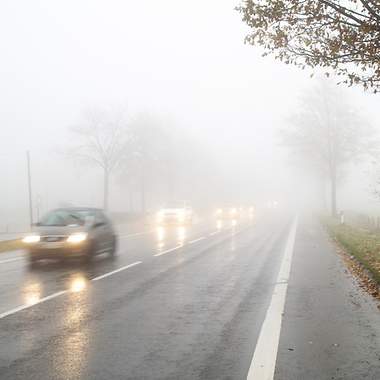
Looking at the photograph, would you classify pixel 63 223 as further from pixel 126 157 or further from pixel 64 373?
pixel 126 157

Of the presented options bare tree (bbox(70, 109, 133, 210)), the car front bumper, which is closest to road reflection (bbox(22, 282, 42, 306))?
the car front bumper

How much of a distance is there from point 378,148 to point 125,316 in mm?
33715

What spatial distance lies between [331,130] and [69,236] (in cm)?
2879

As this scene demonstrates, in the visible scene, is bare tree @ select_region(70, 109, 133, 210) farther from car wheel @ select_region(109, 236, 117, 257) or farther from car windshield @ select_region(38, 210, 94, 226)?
car windshield @ select_region(38, 210, 94, 226)

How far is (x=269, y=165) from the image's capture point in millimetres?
179500

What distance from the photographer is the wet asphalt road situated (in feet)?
15.9

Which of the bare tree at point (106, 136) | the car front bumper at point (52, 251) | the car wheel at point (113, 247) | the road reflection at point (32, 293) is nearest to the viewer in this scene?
the road reflection at point (32, 293)

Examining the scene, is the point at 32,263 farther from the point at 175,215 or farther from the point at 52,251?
the point at 175,215

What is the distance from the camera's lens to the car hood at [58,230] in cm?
1299

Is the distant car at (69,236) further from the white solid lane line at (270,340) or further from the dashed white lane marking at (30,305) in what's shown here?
the white solid lane line at (270,340)

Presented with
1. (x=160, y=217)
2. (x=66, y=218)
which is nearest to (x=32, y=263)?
(x=66, y=218)

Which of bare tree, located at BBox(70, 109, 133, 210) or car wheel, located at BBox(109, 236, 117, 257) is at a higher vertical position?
bare tree, located at BBox(70, 109, 133, 210)

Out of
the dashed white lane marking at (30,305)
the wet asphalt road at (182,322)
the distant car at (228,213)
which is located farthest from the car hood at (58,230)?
the distant car at (228,213)

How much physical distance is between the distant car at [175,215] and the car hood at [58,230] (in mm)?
20399
